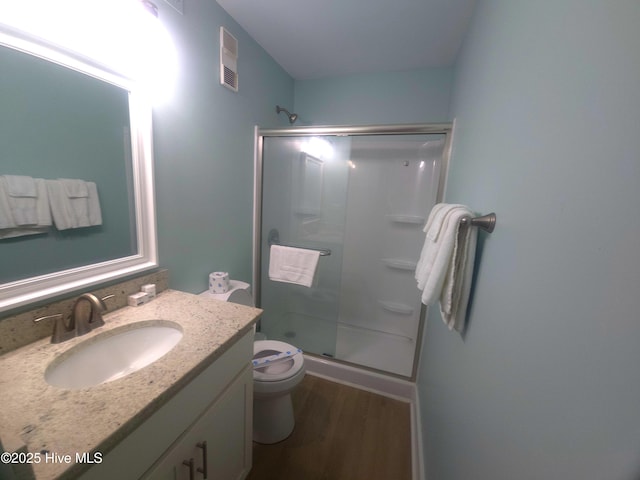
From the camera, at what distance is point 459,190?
51.1 inches

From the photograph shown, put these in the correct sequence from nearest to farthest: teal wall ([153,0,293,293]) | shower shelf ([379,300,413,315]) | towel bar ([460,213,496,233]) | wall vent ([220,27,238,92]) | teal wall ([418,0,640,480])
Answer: teal wall ([418,0,640,480]) → towel bar ([460,213,496,233]) → teal wall ([153,0,293,293]) → wall vent ([220,27,238,92]) → shower shelf ([379,300,413,315])

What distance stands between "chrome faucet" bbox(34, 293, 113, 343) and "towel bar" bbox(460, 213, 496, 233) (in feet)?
4.21

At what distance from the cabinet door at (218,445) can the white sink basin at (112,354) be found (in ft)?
0.97

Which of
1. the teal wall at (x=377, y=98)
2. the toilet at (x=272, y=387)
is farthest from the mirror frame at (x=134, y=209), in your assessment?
the teal wall at (x=377, y=98)

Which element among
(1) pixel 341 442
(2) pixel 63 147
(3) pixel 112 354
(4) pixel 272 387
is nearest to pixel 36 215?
(2) pixel 63 147

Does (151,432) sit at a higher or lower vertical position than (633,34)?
lower

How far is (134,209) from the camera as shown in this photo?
3.70 ft

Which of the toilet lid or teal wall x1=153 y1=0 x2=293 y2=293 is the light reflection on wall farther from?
the toilet lid

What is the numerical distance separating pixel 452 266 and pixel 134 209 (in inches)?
51.8

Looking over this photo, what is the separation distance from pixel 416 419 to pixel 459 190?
4.76 ft

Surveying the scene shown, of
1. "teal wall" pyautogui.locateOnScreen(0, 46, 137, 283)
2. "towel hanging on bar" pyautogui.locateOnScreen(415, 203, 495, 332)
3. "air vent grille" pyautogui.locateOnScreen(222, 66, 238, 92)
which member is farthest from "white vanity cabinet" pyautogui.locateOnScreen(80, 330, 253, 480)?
"air vent grille" pyautogui.locateOnScreen(222, 66, 238, 92)

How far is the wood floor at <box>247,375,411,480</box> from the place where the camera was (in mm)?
1348

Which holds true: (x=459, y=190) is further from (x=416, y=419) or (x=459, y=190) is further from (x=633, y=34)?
(x=416, y=419)

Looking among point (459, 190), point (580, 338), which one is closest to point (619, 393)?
point (580, 338)
